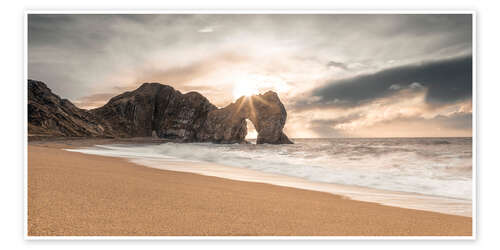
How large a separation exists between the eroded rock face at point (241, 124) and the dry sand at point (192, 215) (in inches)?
1341

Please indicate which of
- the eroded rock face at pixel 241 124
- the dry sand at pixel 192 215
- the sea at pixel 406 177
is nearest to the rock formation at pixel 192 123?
the eroded rock face at pixel 241 124

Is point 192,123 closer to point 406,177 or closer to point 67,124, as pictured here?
point 67,124

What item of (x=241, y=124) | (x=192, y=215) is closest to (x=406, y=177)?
(x=192, y=215)

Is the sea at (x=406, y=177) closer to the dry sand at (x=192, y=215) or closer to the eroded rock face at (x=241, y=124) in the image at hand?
the dry sand at (x=192, y=215)

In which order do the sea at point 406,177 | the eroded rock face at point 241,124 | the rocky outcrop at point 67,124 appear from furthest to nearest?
the eroded rock face at point 241,124 → the rocky outcrop at point 67,124 → the sea at point 406,177

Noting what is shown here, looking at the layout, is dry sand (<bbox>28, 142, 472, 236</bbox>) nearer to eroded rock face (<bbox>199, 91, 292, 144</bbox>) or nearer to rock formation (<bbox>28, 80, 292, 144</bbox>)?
rock formation (<bbox>28, 80, 292, 144</bbox>)

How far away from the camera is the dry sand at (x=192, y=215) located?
2.83m

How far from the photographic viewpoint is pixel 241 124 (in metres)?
50.9

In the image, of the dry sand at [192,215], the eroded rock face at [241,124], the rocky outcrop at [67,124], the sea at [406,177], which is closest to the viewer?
the dry sand at [192,215]

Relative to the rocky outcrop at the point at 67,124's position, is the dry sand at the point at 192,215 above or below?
below

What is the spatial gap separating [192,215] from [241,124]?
47.8m

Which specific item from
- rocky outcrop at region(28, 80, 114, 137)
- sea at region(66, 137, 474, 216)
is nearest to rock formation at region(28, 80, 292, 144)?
rocky outcrop at region(28, 80, 114, 137)

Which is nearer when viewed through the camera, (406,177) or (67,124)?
(406,177)

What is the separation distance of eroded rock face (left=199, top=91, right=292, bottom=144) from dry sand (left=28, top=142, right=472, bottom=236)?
34.1 m
